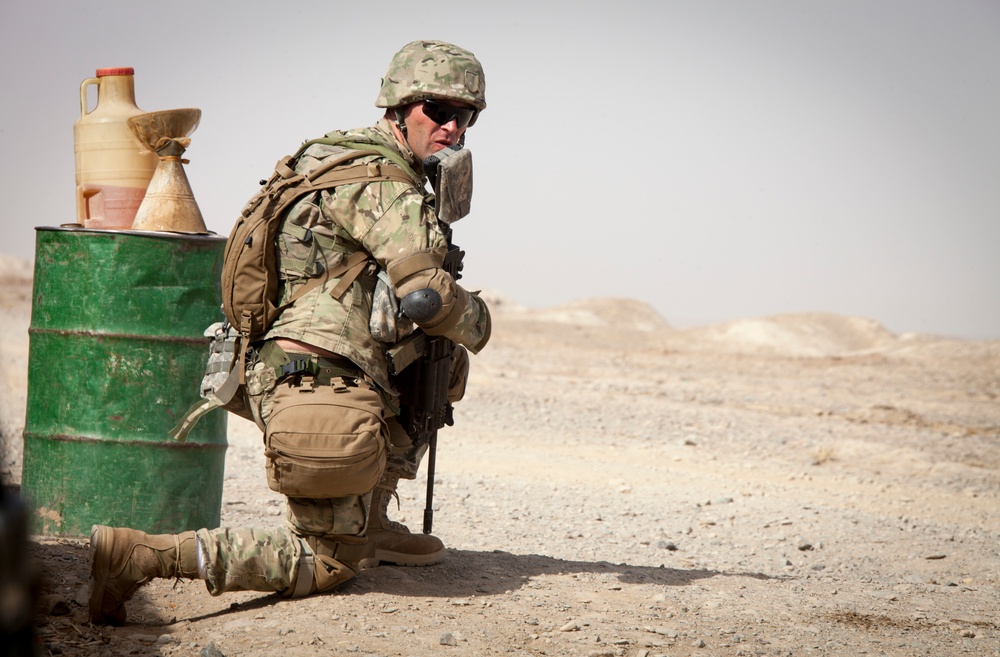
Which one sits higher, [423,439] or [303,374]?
[303,374]

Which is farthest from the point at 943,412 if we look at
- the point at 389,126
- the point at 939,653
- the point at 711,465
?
the point at 389,126

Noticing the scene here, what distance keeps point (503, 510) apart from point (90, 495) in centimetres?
284

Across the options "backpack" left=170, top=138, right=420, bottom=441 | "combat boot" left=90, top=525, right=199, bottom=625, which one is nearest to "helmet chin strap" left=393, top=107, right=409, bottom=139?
"backpack" left=170, top=138, right=420, bottom=441

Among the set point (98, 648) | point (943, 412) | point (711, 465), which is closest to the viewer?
point (98, 648)

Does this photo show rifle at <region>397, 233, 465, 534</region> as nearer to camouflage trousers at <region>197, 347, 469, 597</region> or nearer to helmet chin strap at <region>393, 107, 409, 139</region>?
camouflage trousers at <region>197, 347, 469, 597</region>

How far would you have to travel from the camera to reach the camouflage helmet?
3.63m

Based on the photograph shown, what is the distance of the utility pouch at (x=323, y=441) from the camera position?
10.7 ft

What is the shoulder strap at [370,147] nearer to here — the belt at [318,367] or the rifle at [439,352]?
the rifle at [439,352]

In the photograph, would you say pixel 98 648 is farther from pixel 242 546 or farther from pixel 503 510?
pixel 503 510

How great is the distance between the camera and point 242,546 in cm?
334

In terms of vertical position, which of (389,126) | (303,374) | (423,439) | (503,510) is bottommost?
(503,510)

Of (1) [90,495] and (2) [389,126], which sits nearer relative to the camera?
(2) [389,126]

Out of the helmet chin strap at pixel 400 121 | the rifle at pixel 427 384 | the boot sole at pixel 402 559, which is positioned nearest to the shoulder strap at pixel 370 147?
the helmet chin strap at pixel 400 121

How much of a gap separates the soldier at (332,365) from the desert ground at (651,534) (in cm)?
17
